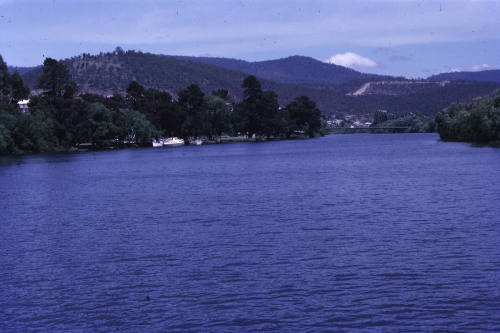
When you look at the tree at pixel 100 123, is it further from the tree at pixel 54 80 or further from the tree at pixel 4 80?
the tree at pixel 4 80

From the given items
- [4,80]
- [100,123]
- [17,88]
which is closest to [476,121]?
[100,123]

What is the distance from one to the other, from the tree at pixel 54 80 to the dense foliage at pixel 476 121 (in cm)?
10696

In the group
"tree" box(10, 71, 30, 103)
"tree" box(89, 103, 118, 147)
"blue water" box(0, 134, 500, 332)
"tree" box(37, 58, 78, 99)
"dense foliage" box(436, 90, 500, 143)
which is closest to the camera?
"blue water" box(0, 134, 500, 332)

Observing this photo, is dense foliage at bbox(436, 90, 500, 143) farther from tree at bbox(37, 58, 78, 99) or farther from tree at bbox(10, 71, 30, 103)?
tree at bbox(10, 71, 30, 103)

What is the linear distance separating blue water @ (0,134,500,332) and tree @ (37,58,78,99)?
12776 centimetres

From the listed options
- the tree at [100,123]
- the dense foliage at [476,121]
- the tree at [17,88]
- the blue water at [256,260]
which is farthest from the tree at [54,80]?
the blue water at [256,260]

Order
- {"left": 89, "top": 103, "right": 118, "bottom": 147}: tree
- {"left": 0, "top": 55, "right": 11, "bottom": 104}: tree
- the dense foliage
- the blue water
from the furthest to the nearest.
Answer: {"left": 89, "top": 103, "right": 118, "bottom": 147}: tree → {"left": 0, "top": 55, "right": 11, "bottom": 104}: tree → the dense foliage → the blue water

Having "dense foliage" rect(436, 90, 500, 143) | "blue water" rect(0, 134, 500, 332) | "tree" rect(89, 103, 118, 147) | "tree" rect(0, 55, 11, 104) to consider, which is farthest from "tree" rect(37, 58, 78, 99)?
"blue water" rect(0, 134, 500, 332)

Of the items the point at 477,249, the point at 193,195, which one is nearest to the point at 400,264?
the point at 477,249

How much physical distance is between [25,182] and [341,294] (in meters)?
68.6

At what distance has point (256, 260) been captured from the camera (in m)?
34.7

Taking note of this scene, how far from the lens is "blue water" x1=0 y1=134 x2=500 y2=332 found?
A: 25.7 m

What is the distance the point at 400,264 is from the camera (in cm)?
3288

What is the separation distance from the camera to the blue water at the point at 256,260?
25719 mm
